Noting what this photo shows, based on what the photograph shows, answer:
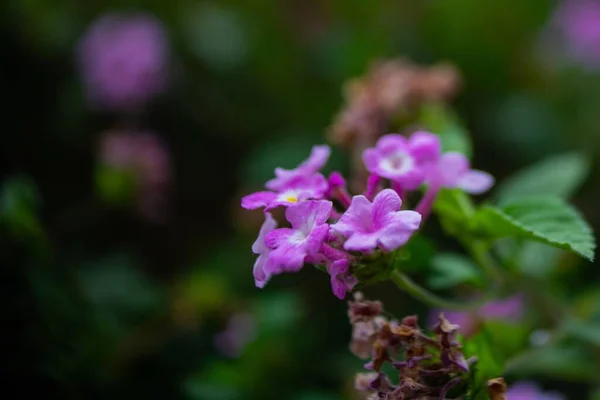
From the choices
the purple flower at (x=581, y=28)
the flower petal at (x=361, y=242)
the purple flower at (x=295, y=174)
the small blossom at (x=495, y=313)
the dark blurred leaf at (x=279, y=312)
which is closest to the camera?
the flower petal at (x=361, y=242)

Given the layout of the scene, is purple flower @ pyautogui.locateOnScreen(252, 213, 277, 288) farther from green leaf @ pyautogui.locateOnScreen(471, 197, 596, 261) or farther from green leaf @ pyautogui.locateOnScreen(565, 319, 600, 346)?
green leaf @ pyautogui.locateOnScreen(565, 319, 600, 346)

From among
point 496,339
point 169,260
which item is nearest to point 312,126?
point 169,260

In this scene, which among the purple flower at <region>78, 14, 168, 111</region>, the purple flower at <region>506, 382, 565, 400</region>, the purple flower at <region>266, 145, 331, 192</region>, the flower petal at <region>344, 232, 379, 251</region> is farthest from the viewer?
the purple flower at <region>78, 14, 168, 111</region>

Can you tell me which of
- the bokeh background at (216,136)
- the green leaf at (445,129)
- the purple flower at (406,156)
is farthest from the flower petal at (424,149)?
the bokeh background at (216,136)

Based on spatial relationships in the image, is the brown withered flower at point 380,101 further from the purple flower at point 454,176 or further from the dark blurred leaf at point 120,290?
the dark blurred leaf at point 120,290

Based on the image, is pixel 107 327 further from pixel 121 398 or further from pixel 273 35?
pixel 273 35

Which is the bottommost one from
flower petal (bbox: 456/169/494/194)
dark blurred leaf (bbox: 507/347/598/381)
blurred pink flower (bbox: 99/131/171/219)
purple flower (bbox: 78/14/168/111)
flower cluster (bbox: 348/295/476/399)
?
flower cluster (bbox: 348/295/476/399)

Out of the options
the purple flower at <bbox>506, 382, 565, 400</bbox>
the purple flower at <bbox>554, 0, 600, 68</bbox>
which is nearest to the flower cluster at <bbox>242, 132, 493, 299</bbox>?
the purple flower at <bbox>506, 382, 565, 400</bbox>
